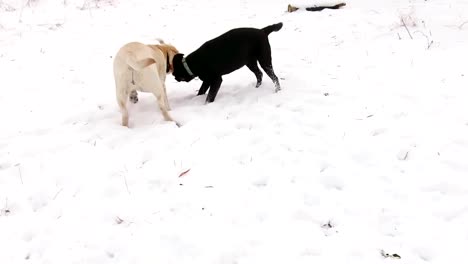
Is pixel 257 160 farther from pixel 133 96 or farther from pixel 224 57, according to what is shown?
pixel 133 96

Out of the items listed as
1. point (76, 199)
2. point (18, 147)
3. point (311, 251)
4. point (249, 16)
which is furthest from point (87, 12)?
point (311, 251)

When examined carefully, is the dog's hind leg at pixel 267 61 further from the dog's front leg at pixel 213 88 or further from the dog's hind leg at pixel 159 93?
the dog's hind leg at pixel 159 93

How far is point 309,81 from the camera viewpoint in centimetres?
549

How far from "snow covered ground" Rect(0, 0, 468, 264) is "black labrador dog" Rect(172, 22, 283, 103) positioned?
35 centimetres

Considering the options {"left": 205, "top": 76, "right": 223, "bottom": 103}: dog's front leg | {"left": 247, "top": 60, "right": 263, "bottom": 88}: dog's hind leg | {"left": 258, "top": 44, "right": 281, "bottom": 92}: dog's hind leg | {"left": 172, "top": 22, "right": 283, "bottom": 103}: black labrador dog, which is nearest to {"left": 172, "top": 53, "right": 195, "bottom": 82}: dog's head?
{"left": 172, "top": 22, "right": 283, "bottom": 103}: black labrador dog

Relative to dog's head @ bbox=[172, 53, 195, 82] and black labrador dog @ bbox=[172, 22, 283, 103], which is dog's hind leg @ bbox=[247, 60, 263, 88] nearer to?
black labrador dog @ bbox=[172, 22, 283, 103]

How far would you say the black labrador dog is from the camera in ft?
16.8

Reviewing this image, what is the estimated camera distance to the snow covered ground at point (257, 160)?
2.76 m

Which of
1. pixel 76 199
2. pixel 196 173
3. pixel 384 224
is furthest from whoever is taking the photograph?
pixel 196 173

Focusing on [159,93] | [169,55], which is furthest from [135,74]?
[169,55]

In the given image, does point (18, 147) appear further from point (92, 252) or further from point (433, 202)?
point (433, 202)

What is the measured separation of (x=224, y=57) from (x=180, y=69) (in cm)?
64

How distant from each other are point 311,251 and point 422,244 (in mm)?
735

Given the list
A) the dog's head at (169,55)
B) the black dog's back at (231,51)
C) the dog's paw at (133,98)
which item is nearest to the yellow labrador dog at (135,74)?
the dog's paw at (133,98)
